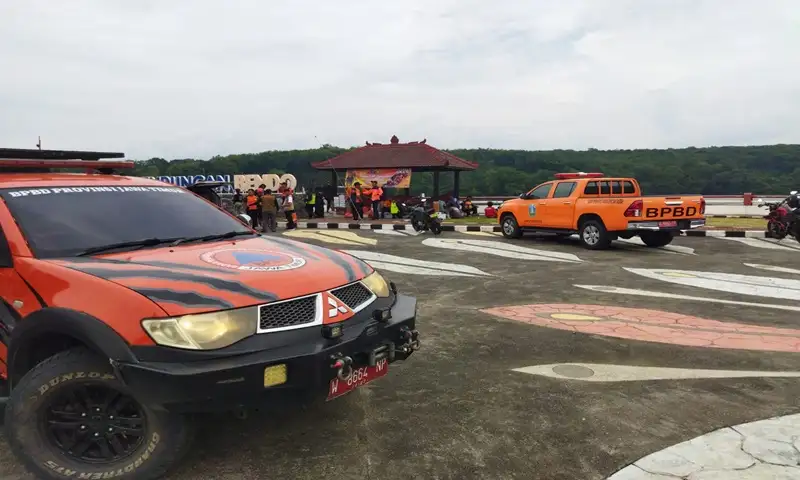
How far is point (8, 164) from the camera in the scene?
12.3 ft

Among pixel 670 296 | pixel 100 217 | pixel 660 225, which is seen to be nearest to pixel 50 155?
pixel 100 217

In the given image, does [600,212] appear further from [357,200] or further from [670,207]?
[357,200]

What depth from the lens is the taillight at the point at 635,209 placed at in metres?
11.6

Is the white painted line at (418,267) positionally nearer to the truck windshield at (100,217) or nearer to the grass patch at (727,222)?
the truck windshield at (100,217)

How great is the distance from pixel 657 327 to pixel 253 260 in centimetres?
447

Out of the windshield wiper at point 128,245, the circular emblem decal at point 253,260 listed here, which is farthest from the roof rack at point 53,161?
the circular emblem decal at point 253,260

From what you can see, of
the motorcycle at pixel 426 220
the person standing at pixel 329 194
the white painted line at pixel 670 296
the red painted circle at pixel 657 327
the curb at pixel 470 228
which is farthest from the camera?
the person standing at pixel 329 194

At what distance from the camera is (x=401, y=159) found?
26.3m

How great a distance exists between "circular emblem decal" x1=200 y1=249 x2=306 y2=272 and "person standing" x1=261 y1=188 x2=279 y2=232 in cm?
1413

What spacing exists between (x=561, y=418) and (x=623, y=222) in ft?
30.5

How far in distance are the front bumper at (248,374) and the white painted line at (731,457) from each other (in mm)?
1591

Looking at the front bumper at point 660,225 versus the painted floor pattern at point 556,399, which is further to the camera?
the front bumper at point 660,225

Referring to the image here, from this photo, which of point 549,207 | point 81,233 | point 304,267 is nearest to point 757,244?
point 549,207

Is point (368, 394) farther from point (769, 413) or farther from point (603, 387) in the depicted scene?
point (769, 413)
